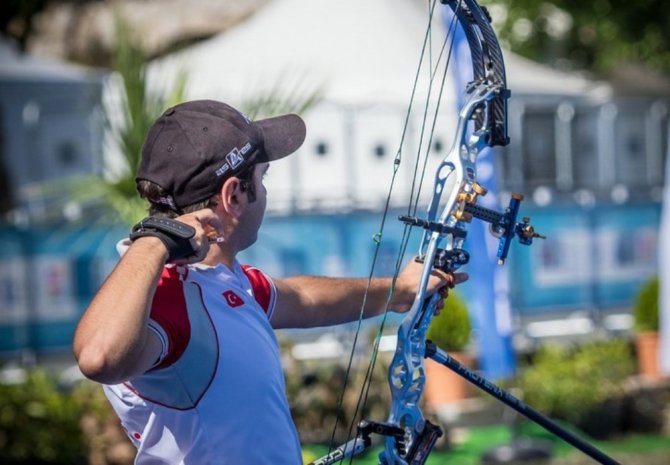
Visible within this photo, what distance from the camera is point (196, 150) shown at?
260cm

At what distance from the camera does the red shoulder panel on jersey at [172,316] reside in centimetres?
240

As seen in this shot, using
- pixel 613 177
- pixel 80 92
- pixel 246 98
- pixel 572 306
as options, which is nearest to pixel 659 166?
pixel 613 177

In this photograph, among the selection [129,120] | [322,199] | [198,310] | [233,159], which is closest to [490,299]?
[129,120]

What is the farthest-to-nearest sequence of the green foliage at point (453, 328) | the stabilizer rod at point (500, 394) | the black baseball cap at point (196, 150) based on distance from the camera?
1. the green foliage at point (453, 328)
2. the stabilizer rod at point (500, 394)
3. the black baseball cap at point (196, 150)

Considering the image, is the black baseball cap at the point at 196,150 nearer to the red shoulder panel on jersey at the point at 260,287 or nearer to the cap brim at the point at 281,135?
the cap brim at the point at 281,135

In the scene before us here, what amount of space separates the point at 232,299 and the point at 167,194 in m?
0.26

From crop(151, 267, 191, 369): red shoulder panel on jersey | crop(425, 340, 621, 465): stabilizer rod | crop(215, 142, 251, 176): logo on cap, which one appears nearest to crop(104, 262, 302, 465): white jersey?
crop(151, 267, 191, 369): red shoulder panel on jersey

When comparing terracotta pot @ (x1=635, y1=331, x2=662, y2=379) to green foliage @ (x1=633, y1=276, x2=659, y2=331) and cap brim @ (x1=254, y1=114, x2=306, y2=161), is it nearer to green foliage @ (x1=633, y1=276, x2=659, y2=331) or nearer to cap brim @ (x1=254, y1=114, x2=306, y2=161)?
green foliage @ (x1=633, y1=276, x2=659, y2=331)

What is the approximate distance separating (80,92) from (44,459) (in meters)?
5.85

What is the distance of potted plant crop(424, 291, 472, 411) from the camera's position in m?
9.05

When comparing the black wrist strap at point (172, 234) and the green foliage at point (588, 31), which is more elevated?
the green foliage at point (588, 31)

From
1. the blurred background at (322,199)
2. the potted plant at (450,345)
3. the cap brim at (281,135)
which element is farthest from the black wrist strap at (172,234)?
the potted plant at (450,345)

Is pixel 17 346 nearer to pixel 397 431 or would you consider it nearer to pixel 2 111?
pixel 2 111

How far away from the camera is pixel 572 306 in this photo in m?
10.4
